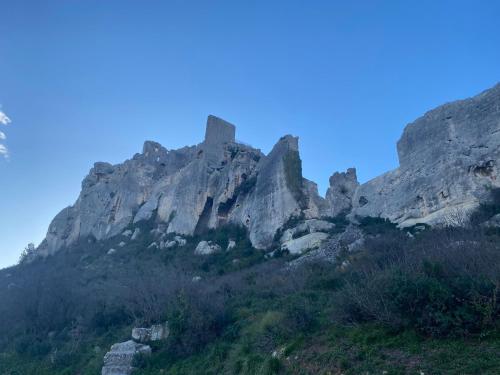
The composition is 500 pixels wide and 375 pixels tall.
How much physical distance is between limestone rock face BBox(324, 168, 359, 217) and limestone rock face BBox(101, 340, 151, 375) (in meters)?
A: 18.9

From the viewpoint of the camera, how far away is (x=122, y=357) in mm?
14688

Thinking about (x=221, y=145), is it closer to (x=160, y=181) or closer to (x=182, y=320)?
(x=160, y=181)

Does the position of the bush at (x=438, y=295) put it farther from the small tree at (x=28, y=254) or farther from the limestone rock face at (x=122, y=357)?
the small tree at (x=28, y=254)

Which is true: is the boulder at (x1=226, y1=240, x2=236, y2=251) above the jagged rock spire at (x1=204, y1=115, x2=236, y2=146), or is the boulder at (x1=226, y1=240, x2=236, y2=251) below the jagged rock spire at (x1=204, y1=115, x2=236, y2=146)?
below

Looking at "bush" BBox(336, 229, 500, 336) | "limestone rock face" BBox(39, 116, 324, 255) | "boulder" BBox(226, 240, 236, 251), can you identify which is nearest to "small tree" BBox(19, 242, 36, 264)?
"limestone rock face" BBox(39, 116, 324, 255)

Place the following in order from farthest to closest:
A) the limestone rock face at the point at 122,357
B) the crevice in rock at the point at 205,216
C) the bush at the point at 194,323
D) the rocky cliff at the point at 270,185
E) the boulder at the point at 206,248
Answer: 1. the crevice in rock at the point at 205,216
2. the boulder at the point at 206,248
3. the rocky cliff at the point at 270,185
4. the limestone rock face at the point at 122,357
5. the bush at the point at 194,323

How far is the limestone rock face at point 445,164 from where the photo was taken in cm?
1927

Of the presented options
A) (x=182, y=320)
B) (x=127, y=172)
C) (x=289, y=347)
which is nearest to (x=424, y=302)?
(x=289, y=347)

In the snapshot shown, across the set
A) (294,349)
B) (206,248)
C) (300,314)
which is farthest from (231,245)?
(294,349)

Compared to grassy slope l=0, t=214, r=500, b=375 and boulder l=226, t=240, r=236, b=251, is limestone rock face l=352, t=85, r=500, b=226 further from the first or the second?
boulder l=226, t=240, r=236, b=251

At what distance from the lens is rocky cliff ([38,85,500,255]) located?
20.3 metres

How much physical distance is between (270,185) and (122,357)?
18.5 m

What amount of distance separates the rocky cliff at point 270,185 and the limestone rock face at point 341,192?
87 millimetres

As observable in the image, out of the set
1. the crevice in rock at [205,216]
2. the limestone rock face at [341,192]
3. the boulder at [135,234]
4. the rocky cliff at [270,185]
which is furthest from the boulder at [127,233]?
the limestone rock face at [341,192]
